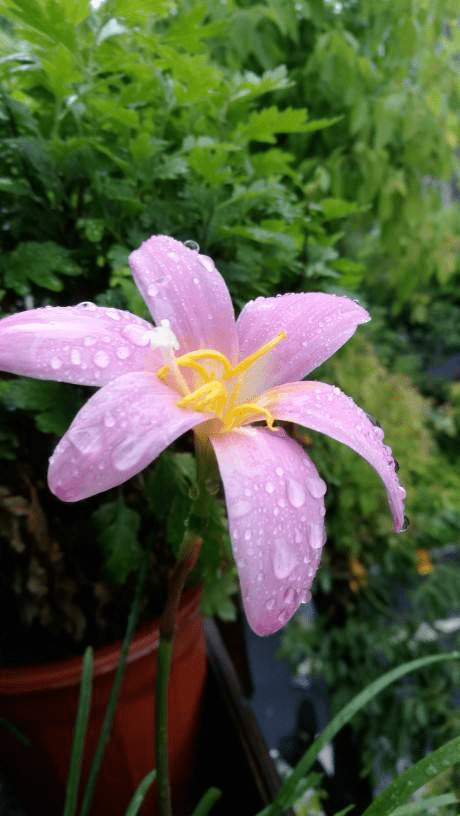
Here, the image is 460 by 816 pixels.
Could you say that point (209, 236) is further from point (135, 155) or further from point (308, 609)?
point (308, 609)

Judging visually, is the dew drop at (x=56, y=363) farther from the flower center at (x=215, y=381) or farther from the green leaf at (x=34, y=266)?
the green leaf at (x=34, y=266)

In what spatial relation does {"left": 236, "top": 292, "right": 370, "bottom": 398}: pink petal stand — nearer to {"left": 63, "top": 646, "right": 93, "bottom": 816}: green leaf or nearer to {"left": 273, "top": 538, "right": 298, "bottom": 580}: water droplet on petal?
{"left": 273, "top": 538, "right": 298, "bottom": 580}: water droplet on petal

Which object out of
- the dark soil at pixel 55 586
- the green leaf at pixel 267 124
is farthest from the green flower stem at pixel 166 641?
the green leaf at pixel 267 124

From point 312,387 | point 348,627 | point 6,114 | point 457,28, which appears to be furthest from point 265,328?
point 457,28

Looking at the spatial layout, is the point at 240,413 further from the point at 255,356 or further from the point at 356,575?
the point at 356,575

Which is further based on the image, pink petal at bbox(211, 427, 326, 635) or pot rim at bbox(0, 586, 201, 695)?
pot rim at bbox(0, 586, 201, 695)

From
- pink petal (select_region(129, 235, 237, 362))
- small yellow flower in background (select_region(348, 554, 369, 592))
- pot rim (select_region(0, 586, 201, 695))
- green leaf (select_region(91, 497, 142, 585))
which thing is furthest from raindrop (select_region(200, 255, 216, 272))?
small yellow flower in background (select_region(348, 554, 369, 592))
